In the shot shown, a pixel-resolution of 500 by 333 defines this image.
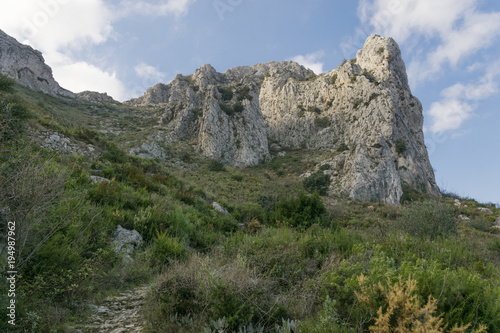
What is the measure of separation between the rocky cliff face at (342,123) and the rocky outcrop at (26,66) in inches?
1281

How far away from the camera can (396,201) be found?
99.7ft

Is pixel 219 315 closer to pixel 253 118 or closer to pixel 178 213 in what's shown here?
pixel 178 213

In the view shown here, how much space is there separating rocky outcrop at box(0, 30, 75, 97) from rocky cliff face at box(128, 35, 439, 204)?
32.5 metres

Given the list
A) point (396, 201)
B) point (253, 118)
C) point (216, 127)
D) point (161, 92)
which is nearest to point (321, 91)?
point (253, 118)

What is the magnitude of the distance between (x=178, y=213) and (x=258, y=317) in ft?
16.4

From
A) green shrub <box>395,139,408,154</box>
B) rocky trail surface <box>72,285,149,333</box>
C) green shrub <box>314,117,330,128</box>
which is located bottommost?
rocky trail surface <box>72,285,149,333</box>

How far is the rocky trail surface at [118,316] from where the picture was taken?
8.69 feet

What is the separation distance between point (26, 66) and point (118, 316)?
74242 mm

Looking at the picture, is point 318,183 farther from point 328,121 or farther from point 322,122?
point 322,122

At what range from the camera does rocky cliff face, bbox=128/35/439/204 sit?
33.5 m

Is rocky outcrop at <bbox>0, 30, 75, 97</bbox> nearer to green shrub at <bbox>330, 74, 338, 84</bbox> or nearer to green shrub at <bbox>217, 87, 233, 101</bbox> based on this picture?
green shrub at <bbox>217, 87, 233, 101</bbox>

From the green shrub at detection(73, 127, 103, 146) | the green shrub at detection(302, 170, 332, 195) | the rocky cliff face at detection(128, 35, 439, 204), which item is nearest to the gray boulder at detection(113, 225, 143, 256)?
the green shrub at detection(73, 127, 103, 146)

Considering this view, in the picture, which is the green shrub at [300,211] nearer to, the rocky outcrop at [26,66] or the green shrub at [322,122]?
the green shrub at [322,122]

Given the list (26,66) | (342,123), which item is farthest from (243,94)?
(26,66)
